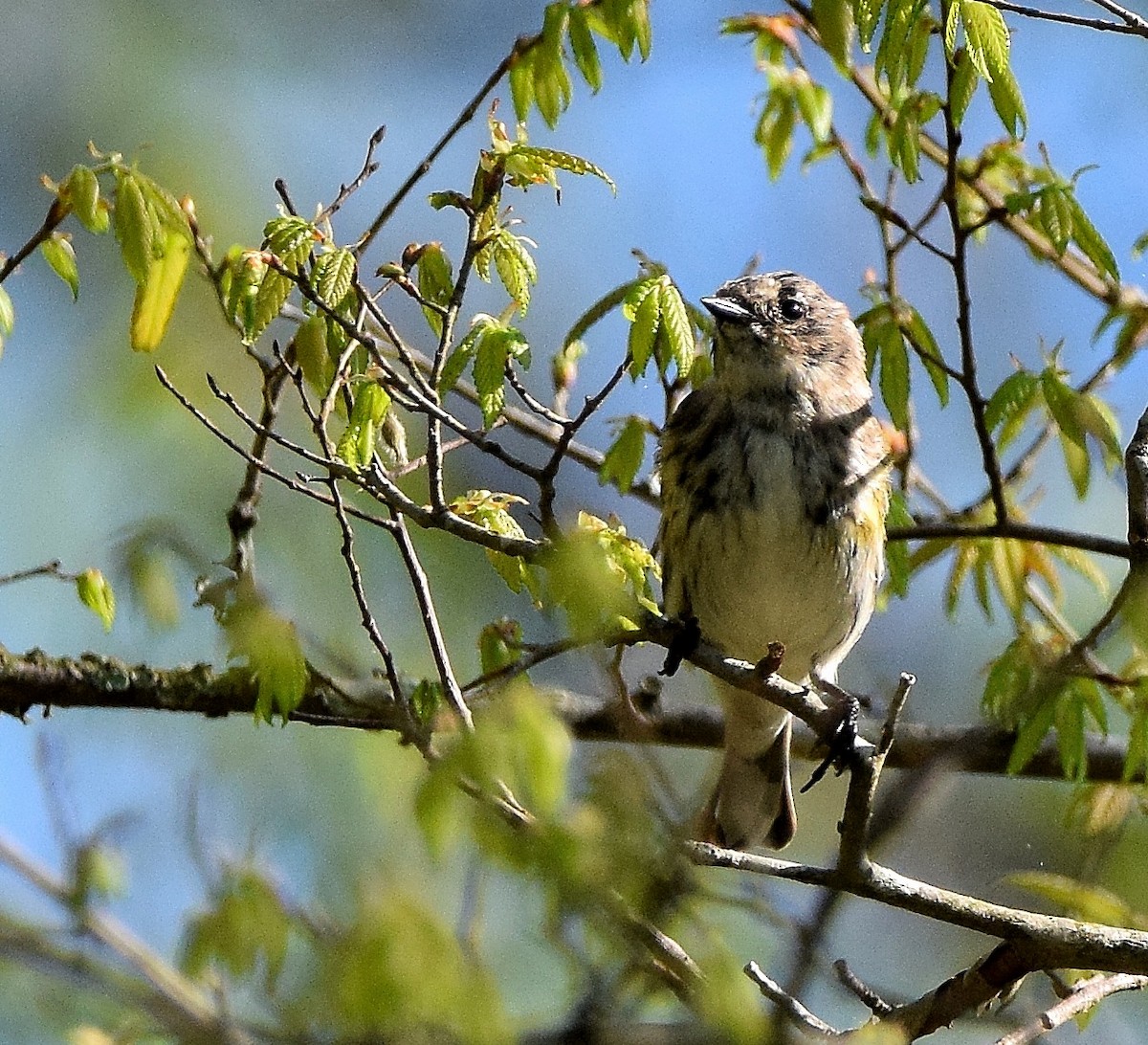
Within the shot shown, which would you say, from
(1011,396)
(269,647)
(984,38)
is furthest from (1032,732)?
(269,647)

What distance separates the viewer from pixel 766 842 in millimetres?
6422

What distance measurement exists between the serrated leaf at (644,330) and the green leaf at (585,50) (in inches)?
21.7

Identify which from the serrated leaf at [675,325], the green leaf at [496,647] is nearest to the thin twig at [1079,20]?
the serrated leaf at [675,325]

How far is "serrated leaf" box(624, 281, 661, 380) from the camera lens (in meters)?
3.94

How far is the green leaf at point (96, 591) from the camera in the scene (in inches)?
174

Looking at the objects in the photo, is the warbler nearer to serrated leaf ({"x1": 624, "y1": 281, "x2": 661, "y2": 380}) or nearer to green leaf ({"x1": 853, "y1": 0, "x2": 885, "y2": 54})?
serrated leaf ({"x1": 624, "y1": 281, "x2": 661, "y2": 380})

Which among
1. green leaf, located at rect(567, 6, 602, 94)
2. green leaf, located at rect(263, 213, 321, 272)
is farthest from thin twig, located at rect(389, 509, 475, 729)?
green leaf, located at rect(567, 6, 602, 94)

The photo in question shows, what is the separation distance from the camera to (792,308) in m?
6.04

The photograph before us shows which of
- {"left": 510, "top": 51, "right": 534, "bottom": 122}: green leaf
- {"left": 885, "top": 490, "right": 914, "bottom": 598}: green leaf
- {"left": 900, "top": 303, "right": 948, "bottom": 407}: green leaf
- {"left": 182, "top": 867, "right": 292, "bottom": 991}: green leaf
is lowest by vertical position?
{"left": 182, "top": 867, "right": 292, "bottom": 991}: green leaf

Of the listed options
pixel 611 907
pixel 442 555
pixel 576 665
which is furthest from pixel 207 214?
pixel 611 907

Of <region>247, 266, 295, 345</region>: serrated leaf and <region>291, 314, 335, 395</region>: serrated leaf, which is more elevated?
<region>247, 266, 295, 345</region>: serrated leaf

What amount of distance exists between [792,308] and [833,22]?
2.02 meters

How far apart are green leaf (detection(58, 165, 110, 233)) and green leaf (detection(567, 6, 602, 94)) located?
1162 mm

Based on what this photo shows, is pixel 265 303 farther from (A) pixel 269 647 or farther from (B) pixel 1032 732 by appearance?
(B) pixel 1032 732
